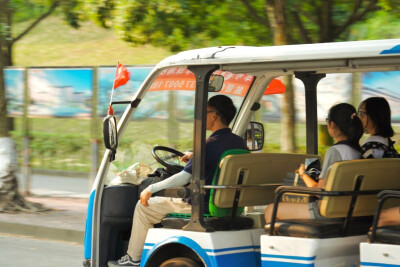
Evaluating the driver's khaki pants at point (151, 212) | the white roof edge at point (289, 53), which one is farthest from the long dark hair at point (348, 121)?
the driver's khaki pants at point (151, 212)

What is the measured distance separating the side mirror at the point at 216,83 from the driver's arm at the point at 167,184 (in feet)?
2.68

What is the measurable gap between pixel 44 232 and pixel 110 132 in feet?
16.7

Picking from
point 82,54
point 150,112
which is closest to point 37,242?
point 150,112

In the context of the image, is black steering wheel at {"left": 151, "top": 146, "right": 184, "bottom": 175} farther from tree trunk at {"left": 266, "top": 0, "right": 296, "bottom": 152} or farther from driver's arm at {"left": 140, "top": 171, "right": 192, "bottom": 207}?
tree trunk at {"left": 266, "top": 0, "right": 296, "bottom": 152}

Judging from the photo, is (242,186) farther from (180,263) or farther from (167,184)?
(180,263)

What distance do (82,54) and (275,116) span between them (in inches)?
809

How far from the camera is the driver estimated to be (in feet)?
17.4

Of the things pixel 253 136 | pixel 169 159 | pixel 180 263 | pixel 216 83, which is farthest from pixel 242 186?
pixel 253 136

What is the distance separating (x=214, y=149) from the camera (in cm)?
534

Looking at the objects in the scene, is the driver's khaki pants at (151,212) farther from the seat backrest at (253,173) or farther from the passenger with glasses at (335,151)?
the passenger with glasses at (335,151)

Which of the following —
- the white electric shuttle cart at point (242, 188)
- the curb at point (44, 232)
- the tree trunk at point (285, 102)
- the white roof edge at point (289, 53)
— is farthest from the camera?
the curb at point (44, 232)

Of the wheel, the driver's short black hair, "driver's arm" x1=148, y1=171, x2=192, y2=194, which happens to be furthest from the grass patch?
the wheel

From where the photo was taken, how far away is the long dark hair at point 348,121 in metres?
5.06

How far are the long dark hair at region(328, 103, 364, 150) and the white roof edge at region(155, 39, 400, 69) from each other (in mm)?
564
